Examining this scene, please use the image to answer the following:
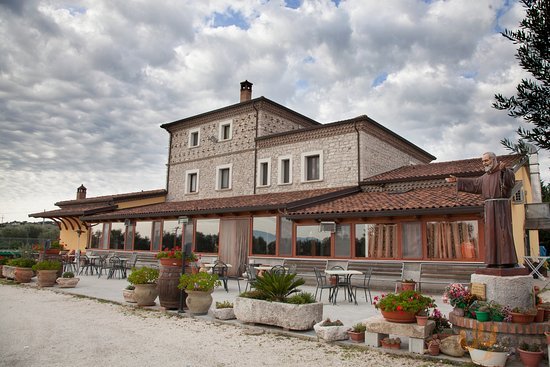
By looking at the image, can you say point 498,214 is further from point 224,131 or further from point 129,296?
point 224,131

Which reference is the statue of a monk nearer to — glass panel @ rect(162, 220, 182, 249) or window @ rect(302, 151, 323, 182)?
window @ rect(302, 151, 323, 182)

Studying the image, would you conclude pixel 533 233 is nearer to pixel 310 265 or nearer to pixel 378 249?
pixel 378 249

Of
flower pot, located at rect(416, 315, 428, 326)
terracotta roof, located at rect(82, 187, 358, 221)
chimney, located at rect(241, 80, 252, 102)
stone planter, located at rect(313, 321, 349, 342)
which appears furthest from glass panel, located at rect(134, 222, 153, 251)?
flower pot, located at rect(416, 315, 428, 326)

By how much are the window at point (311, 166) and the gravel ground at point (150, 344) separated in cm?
1074

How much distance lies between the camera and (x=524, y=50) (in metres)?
3.83

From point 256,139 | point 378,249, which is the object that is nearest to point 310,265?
point 378,249

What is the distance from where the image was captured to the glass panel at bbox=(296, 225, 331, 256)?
46.0 ft

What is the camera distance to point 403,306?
5430 millimetres

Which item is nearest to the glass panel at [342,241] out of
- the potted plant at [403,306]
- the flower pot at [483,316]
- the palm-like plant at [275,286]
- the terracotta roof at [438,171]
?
the terracotta roof at [438,171]

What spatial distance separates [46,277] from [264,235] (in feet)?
23.8

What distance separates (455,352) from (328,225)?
28.7 ft

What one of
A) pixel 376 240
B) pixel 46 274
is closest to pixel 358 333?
pixel 376 240

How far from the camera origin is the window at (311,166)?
17.9 meters

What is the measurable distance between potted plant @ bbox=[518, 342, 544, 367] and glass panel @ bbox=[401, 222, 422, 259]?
7.61 m
